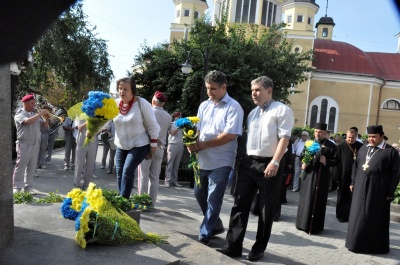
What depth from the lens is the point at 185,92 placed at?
14836 millimetres

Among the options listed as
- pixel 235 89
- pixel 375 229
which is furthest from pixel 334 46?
pixel 375 229


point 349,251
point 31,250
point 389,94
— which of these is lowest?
point 349,251

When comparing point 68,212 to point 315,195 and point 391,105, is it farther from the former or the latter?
point 391,105

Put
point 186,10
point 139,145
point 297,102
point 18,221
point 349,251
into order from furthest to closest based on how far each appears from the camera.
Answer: point 186,10
point 297,102
point 349,251
point 139,145
point 18,221

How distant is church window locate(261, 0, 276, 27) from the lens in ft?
175

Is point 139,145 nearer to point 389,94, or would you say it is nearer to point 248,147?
point 248,147

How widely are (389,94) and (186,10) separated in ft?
100

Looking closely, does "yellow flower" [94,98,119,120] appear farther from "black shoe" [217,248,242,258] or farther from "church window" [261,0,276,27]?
"church window" [261,0,276,27]

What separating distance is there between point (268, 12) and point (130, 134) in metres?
52.3

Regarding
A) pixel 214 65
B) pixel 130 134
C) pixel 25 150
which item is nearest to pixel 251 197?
pixel 130 134

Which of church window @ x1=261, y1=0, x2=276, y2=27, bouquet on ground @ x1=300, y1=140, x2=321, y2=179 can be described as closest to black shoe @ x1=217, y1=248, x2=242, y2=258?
bouquet on ground @ x1=300, y1=140, x2=321, y2=179

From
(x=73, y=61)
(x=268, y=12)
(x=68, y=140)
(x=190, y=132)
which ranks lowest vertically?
(x=68, y=140)

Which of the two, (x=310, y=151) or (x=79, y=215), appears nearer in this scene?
(x=79, y=215)

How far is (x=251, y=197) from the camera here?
4605mm
